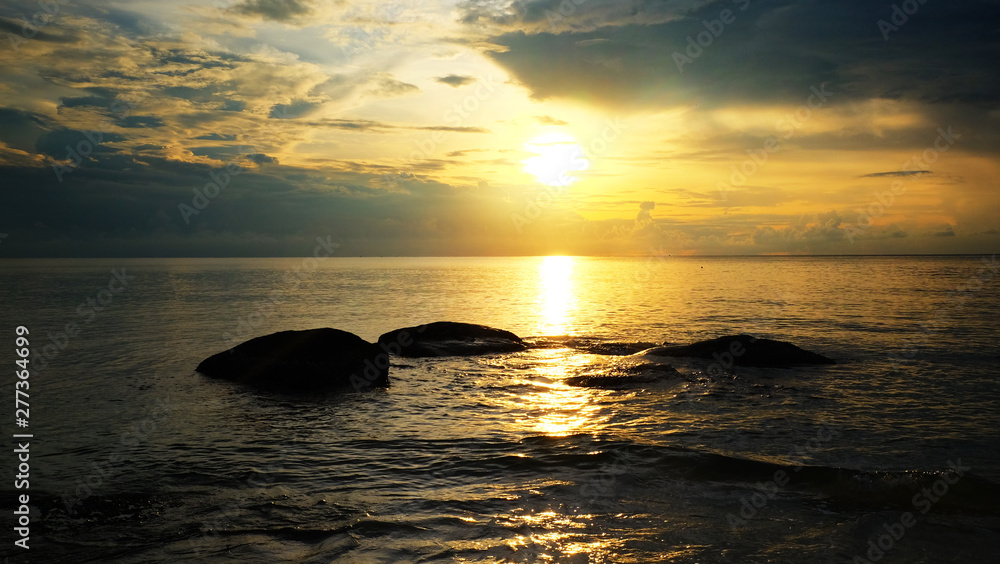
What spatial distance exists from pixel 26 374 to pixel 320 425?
13496 mm

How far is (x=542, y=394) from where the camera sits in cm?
1700

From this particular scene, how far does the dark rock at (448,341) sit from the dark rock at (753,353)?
8.15 m

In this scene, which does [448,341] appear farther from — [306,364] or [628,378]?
[628,378]

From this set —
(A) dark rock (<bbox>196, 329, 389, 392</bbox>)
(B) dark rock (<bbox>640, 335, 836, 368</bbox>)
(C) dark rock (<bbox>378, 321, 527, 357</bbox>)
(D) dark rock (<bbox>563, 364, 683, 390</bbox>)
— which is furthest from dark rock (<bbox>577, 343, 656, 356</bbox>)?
(A) dark rock (<bbox>196, 329, 389, 392</bbox>)

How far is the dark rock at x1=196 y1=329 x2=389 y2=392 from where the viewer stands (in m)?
18.1

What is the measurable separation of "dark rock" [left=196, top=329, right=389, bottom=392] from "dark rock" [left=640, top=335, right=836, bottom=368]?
12661 mm

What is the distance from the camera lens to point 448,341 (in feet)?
85.0

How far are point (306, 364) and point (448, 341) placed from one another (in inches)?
340

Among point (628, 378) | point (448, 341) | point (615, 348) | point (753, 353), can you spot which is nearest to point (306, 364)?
point (448, 341)

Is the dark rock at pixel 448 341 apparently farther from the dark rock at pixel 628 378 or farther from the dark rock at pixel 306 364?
the dark rock at pixel 628 378

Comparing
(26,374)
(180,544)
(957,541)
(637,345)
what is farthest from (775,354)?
(26,374)

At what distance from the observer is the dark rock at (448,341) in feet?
81.4

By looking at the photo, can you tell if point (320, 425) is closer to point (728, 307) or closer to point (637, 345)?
point (637, 345)

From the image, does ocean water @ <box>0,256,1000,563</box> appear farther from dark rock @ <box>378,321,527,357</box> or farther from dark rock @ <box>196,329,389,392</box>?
dark rock @ <box>378,321,527,357</box>
